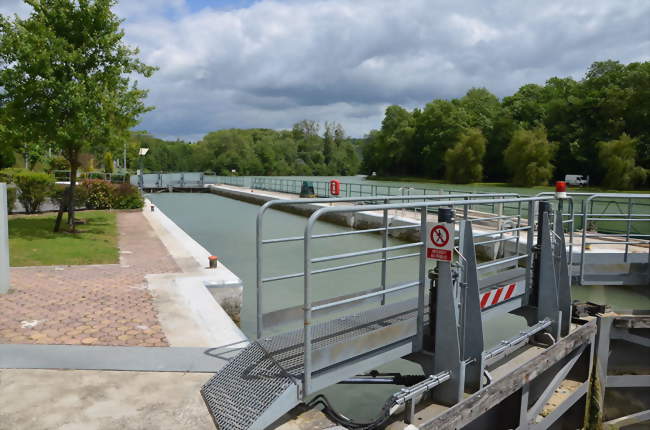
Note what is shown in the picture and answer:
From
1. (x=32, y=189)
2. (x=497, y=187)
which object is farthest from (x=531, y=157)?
(x=32, y=189)

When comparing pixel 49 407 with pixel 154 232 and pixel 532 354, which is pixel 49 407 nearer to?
pixel 532 354

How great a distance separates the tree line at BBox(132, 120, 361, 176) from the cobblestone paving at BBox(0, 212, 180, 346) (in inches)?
3043

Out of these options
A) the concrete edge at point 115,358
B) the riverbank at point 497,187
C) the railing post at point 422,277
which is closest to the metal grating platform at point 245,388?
the concrete edge at point 115,358

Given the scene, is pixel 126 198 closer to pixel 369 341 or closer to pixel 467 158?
pixel 369 341

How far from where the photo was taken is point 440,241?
12.7ft

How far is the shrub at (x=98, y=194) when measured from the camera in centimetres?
2070

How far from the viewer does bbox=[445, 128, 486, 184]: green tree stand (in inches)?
2613

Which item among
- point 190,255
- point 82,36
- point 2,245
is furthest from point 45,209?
point 2,245

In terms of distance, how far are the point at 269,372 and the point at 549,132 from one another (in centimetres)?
6449

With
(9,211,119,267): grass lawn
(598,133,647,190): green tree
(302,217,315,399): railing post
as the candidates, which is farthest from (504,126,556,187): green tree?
(302,217,315,399): railing post

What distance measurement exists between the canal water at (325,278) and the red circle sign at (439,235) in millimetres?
2474

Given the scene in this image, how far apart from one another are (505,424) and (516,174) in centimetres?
5723

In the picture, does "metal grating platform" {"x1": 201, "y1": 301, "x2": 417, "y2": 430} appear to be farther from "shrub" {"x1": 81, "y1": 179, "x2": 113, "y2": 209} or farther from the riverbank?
the riverbank

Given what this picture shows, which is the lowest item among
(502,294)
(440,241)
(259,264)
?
(502,294)
